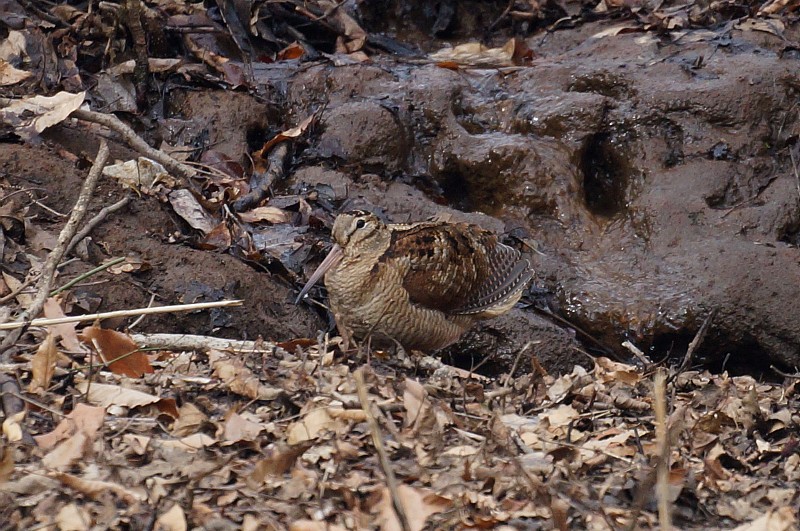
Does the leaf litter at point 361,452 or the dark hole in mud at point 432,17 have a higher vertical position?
the leaf litter at point 361,452

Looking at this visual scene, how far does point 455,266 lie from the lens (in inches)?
223

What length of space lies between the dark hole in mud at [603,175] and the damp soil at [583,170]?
0.04 feet

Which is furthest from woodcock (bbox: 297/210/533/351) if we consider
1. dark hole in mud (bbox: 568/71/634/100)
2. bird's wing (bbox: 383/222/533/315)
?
dark hole in mud (bbox: 568/71/634/100)

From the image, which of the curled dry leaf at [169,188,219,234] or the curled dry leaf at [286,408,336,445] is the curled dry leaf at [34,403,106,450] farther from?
the curled dry leaf at [169,188,219,234]

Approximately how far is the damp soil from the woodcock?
64 centimetres

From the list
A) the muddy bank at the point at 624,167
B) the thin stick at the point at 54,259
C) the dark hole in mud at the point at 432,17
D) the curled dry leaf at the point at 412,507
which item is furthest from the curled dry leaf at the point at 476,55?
the curled dry leaf at the point at 412,507

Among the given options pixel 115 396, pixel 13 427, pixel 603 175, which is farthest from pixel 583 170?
pixel 13 427

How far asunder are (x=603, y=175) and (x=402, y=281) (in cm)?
296

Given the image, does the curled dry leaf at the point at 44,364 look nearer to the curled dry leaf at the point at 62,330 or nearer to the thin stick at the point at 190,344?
the curled dry leaf at the point at 62,330

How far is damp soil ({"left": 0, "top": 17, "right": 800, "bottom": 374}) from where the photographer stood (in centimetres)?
674

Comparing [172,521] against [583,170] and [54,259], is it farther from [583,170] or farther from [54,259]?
[583,170]

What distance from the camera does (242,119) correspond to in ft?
24.8

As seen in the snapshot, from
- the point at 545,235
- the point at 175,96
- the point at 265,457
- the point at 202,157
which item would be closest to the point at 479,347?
the point at 545,235

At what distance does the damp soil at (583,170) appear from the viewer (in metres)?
6.74
